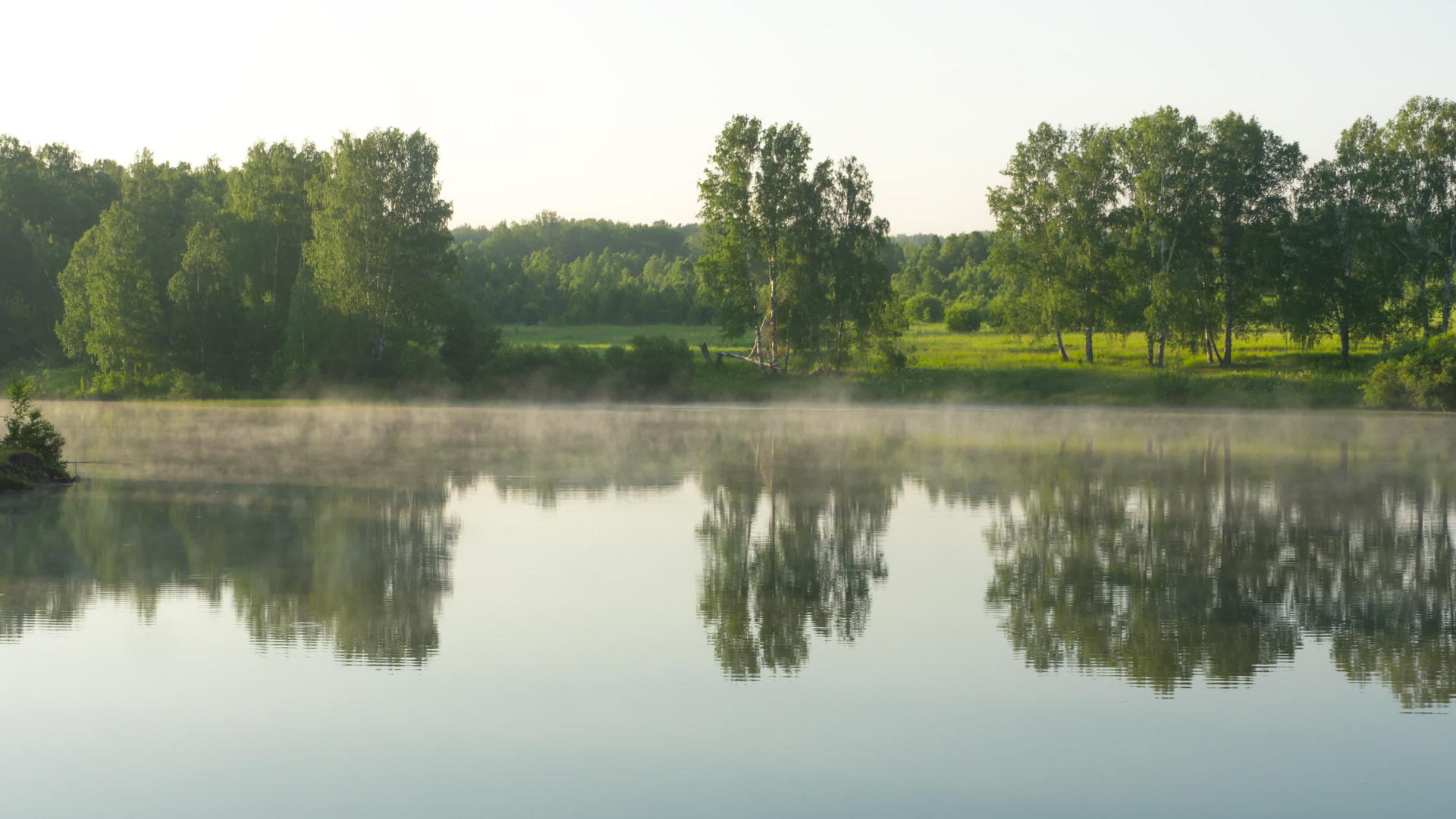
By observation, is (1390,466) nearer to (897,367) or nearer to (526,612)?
(526,612)

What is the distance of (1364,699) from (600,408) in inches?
1832

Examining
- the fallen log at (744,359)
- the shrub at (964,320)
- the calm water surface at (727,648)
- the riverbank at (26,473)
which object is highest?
the shrub at (964,320)

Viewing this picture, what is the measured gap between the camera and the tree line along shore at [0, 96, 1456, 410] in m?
57.5

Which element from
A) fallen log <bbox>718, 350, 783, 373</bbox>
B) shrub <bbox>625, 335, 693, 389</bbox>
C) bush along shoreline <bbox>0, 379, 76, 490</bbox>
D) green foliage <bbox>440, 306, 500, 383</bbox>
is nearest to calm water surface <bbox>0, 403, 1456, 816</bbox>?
bush along shoreline <bbox>0, 379, 76, 490</bbox>

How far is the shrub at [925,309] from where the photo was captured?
98.3 meters

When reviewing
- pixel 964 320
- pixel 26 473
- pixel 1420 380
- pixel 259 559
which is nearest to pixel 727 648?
pixel 259 559

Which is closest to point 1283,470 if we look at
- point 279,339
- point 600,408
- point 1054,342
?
point 600,408

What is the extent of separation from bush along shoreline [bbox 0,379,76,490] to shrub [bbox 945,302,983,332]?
220ft

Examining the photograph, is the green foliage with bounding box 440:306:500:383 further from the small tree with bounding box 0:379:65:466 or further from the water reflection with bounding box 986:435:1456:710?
the water reflection with bounding box 986:435:1456:710

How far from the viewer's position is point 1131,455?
3077cm

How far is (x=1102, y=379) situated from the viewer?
189ft

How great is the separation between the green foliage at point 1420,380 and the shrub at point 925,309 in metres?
47.0

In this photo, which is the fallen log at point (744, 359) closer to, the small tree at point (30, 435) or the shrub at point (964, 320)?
the shrub at point (964, 320)

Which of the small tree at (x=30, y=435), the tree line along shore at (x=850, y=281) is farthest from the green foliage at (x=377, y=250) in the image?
the small tree at (x=30, y=435)
